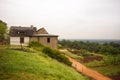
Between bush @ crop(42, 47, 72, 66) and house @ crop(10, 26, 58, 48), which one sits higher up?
house @ crop(10, 26, 58, 48)

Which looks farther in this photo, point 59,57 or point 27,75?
point 59,57

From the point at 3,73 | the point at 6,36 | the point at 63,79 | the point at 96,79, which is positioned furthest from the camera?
the point at 6,36

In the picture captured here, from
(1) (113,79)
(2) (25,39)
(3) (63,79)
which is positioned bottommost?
(1) (113,79)

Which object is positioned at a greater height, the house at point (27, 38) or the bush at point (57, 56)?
the house at point (27, 38)

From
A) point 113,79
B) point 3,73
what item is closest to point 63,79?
point 3,73

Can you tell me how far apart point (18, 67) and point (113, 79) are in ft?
43.9

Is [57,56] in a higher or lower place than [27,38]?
lower

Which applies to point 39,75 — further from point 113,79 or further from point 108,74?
point 108,74

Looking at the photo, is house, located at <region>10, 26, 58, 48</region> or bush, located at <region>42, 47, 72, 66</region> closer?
bush, located at <region>42, 47, 72, 66</region>

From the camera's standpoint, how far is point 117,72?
1030 inches

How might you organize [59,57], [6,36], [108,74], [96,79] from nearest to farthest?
[96,79] → [108,74] → [59,57] → [6,36]

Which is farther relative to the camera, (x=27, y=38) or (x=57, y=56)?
(x=27, y=38)

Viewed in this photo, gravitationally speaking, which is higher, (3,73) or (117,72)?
(3,73)

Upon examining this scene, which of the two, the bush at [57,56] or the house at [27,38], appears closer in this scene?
the bush at [57,56]
